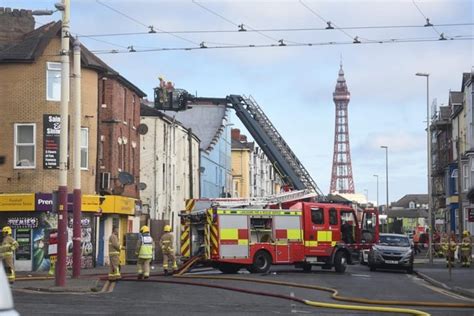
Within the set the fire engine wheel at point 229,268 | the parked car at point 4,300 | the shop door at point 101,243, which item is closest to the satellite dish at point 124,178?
the shop door at point 101,243

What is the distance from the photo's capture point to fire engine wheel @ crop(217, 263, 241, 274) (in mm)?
28562

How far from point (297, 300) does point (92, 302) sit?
13.8 ft

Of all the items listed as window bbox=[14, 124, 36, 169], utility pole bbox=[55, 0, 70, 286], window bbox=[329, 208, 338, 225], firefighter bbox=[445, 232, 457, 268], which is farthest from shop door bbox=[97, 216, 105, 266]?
firefighter bbox=[445, 232, 457, 268]

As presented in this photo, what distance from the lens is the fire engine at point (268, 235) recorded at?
27688 millimetres

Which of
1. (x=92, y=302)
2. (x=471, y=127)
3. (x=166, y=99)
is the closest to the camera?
(x=92, y=302)

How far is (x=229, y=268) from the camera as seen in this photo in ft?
94.6

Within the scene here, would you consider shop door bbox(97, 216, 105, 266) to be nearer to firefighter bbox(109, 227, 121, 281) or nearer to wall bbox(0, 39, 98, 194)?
wall bbox(0, 39, 98, 194)

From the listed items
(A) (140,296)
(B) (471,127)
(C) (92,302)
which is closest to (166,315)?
(C) (92,302)

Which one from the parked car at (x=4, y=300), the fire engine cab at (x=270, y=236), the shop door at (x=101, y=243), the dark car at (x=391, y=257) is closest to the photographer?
the parked car at (x=4, y=300)

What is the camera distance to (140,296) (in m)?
18.1

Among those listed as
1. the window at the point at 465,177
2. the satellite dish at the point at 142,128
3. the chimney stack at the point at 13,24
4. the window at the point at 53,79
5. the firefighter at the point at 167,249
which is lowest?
the firefighter at the point at 167,249

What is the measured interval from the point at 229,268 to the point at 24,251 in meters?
8.51

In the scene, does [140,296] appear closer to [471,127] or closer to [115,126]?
[115,126]

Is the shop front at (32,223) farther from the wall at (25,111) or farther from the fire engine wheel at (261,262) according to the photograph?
the fire engine wheel at (261,262)
